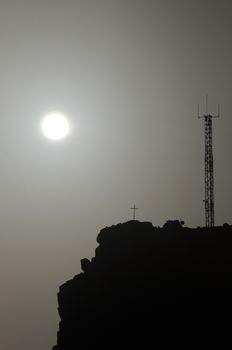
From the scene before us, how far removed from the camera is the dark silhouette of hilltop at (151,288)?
4575 centimetres

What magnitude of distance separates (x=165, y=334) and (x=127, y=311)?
4.98m

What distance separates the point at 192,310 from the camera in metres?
45.7

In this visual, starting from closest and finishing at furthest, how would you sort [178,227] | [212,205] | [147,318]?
1. [147,318]
2. [178,227]
3. [212,205]

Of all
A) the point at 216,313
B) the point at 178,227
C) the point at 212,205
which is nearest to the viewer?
the point at 216,313

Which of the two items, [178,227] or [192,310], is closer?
[192,310]

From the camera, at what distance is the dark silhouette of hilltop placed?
45750 millimetres

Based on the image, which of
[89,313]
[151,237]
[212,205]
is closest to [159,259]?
[151,237]

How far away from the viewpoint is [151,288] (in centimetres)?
4947

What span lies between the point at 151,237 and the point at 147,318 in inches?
324

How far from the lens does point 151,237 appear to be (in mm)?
52438

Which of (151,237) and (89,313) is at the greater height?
(151,237)

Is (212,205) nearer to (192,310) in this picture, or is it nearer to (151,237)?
(151,237)

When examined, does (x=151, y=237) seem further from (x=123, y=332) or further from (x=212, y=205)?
(x=212, y=205)

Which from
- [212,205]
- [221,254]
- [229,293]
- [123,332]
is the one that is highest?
[212,205]
